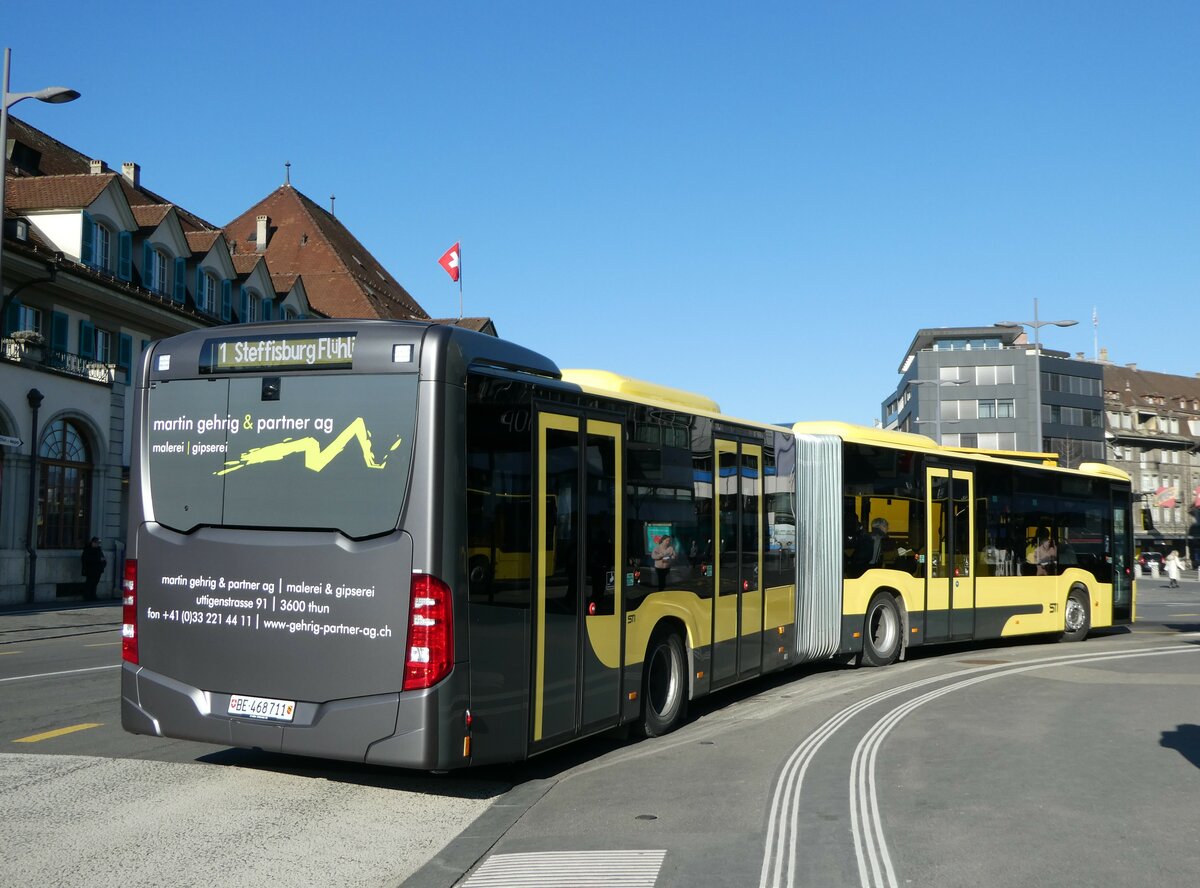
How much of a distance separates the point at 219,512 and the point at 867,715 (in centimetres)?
664

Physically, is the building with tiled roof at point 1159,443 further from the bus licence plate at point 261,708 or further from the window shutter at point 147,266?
the bus licence plate at point 261,708

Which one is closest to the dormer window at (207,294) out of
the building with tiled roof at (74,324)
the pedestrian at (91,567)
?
the building with tiled roof at (74,324)

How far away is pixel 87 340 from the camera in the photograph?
3594cm

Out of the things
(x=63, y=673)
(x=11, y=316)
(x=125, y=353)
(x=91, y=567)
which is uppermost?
(x=11, y=316)

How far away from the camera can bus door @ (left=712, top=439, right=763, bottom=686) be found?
1184 centimetres

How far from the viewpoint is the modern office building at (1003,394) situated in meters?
111

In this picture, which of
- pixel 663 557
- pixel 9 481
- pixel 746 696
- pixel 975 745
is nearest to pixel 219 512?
pixel 663 557

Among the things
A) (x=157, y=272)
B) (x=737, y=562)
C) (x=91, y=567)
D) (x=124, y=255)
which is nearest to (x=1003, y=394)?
(x=157, y=272)

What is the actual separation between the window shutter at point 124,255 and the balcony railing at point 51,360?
3.64 metres

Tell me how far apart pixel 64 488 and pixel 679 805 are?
102ft

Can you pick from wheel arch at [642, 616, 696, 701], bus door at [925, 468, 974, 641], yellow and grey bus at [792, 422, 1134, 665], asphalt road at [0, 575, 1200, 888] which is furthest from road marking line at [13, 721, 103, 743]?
bus door at [925, 468, 974, 641]

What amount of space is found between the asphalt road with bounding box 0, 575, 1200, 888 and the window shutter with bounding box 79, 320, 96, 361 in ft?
83.0

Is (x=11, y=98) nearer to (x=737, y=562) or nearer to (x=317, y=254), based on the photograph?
(x=737, y=562)

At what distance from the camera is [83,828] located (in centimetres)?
708
